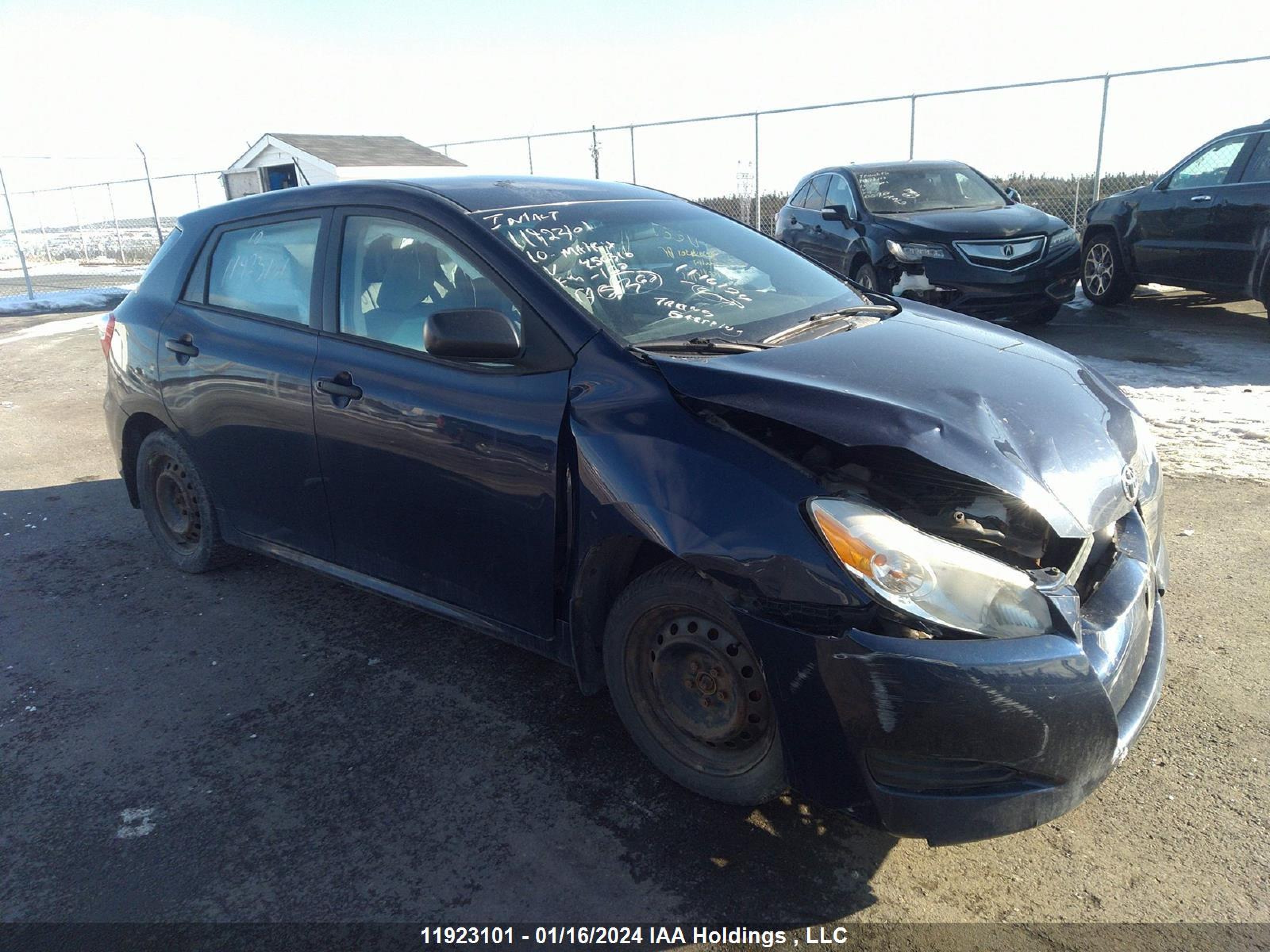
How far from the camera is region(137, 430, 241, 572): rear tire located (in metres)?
4.36

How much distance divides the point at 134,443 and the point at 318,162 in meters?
26.7

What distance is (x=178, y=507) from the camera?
463 centimetres

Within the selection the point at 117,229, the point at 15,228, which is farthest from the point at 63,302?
the point at 117,229

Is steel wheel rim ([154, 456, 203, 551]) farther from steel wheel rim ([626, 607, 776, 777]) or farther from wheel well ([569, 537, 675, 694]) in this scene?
steel wheel rim ([626, 607, 776, 777])

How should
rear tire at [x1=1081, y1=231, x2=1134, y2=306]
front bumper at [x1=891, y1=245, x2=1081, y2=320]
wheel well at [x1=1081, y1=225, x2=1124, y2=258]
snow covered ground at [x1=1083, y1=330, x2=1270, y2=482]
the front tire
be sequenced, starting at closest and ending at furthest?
the front tire < snow covered ground at [x1=1083, y1=330, x2=1270, y2=482] < front bumper at [x1=891, y1=245, x2=1081, y2=320] < wheel well at [x1=1081, y1=225, x2=1124, y2=258] < rear tire at [x1=1081, y1=231, x2=1134, y2=306]

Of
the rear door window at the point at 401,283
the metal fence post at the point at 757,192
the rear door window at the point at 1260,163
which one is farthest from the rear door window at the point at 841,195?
the rear door window at the point at 401,283

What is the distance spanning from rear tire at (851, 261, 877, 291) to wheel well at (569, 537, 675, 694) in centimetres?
707

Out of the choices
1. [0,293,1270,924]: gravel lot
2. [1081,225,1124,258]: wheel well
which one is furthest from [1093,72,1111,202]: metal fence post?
[0,293,1270,924]: gravel lot

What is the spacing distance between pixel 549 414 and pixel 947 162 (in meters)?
8.91

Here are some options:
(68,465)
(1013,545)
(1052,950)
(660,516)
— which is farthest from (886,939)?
(68,465)

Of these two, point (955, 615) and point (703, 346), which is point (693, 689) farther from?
point (703, 346)

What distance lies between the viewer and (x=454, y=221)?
3182mm

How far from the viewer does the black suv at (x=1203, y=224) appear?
27.9 feet

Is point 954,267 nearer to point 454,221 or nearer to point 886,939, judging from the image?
point 454,221
